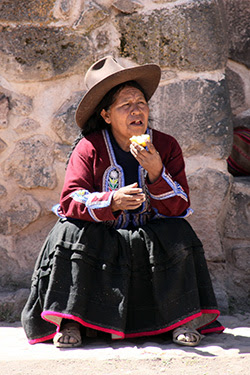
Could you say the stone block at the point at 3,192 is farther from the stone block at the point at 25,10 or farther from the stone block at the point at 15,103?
the stone block at the point at 25,10

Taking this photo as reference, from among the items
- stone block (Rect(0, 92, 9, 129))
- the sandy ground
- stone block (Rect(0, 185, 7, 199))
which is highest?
stone block (Rect(0, 92, 9, 129))

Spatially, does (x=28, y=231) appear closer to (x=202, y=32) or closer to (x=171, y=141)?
(x=171, y=141)

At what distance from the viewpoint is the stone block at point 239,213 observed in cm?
338

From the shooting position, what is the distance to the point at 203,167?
10.7ft

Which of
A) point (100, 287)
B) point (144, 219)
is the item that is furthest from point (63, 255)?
point (144, 219)

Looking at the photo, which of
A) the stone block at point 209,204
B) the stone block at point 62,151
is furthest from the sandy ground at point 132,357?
the stone block at point 62,151

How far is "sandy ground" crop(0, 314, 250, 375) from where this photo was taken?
2182 mm

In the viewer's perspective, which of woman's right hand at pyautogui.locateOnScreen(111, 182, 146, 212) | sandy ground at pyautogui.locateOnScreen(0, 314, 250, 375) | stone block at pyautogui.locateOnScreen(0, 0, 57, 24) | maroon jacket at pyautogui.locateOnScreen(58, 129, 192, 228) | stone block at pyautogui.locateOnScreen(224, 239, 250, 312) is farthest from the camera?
stone block at pyautogui.locateOnScreen(224, 239, 250, 312)

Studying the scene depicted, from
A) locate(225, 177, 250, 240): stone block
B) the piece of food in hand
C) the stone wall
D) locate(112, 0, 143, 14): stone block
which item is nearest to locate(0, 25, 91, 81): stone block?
the stone wall

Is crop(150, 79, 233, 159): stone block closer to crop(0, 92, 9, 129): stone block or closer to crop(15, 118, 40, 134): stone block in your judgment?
crop(15, 118, 40, 134): stone block

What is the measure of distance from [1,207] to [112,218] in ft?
3.21

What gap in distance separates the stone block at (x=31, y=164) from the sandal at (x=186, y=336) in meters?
1.19

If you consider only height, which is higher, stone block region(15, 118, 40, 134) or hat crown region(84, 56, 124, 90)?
hat crown region(84, 56, 124, 90)

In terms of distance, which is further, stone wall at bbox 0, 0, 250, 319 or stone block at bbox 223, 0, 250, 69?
stone block at bbox 223, 0, 250, 69
